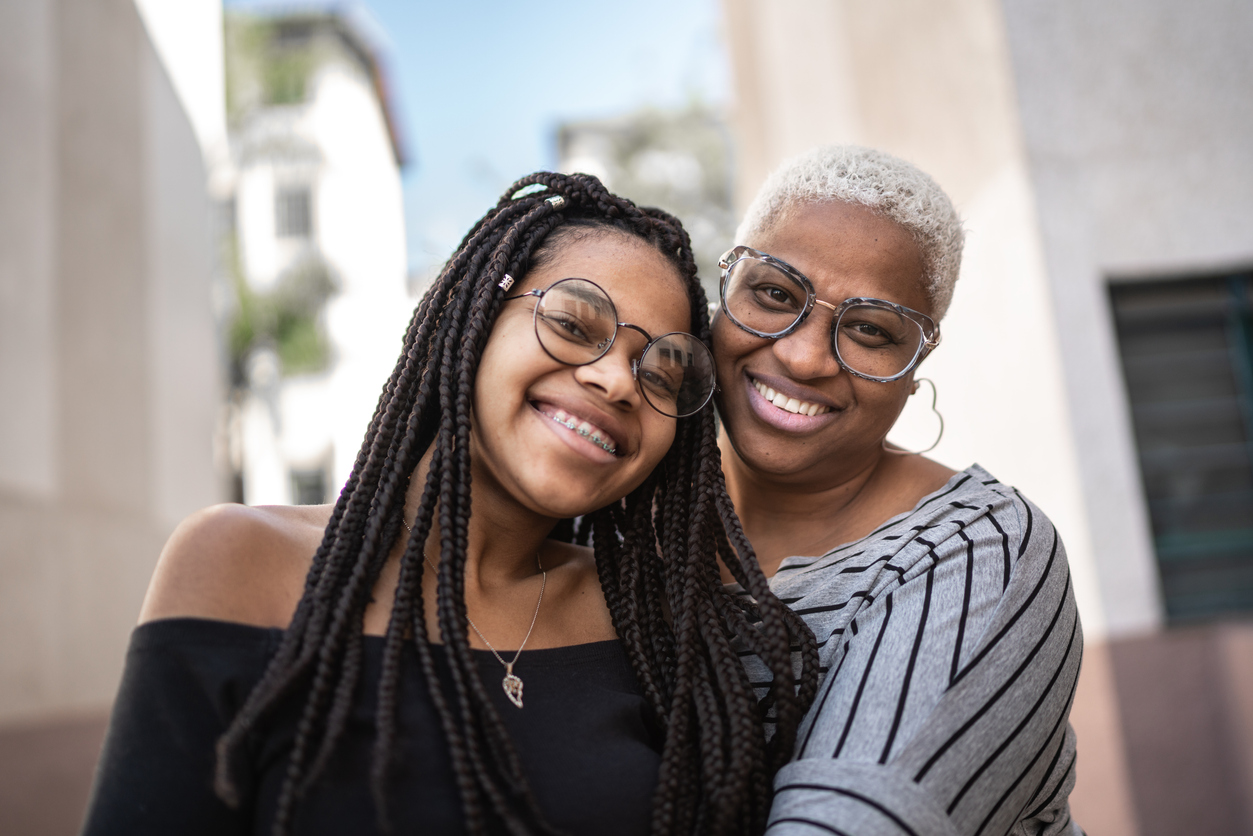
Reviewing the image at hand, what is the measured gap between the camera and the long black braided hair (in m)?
1.62

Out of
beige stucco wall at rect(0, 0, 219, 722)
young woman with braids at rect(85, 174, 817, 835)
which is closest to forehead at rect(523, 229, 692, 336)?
young woman with braids at rect(85, 174, 817, 835)

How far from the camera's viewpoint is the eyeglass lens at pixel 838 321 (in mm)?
2236

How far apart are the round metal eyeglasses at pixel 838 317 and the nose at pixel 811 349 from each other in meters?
0.01

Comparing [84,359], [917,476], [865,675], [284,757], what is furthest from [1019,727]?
[84,359]

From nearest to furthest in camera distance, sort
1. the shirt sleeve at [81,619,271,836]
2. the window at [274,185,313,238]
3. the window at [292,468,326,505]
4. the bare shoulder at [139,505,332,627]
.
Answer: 1. the shirt sleeve at [81,619,271,836]
2. the bare shoulder at [139,505,332,627]
3. the window at [292,468,326,505]
4. the window at [274,185,313,238]

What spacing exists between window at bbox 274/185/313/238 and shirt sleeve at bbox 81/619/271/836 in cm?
2358

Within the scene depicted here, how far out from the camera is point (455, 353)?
6.54ft

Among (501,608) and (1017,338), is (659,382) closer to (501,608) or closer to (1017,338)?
(501,608)

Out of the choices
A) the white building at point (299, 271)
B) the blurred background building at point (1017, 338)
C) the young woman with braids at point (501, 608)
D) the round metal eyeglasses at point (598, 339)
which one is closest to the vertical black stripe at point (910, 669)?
the young woman with braids at point (501, 608)

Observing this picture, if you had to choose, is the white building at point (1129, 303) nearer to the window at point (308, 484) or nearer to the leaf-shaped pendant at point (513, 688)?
the leaf-shaped pendant at point (513, 688)

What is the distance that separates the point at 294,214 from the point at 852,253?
77.3ft

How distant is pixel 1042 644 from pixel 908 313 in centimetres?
80

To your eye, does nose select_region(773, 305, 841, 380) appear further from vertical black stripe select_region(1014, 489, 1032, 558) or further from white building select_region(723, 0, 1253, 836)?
white building select_region(723, 0, 1253, 836)

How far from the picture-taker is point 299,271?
2209 cm
